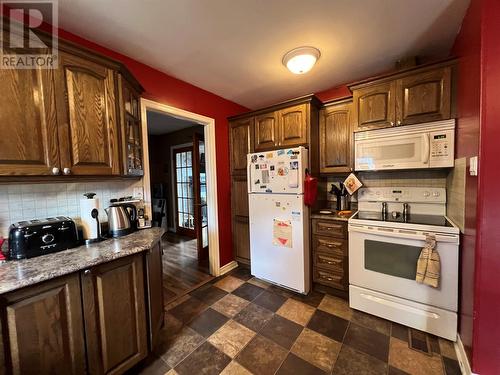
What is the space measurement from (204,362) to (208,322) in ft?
1.37

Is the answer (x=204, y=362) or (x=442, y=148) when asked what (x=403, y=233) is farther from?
(x=204, y=362)

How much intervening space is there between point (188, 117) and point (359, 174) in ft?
7.18

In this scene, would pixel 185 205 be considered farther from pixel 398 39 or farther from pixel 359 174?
pixel 398 39

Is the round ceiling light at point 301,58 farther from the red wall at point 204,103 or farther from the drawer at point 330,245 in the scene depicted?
the drawer at point 330,245

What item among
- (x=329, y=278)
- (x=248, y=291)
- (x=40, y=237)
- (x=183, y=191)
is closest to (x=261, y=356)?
(x=248, y=291)

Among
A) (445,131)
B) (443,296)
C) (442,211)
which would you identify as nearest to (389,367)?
(443,296)

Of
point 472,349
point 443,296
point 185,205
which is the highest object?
point 185,205

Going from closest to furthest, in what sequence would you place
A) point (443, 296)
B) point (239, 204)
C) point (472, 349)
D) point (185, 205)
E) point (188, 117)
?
1. point (472, 349)
2. point (443, 296)
3. point (188, 117)
4. point (239, 204)
5. point (185, 205)

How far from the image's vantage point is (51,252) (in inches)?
50.6

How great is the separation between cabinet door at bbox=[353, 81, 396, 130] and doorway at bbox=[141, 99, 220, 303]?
1769mm

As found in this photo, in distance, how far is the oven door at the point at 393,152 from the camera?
72.4 inches

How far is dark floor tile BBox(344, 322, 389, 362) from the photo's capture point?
153cm

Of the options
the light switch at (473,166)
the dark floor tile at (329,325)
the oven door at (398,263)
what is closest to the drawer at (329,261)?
the oven door at (398,263)

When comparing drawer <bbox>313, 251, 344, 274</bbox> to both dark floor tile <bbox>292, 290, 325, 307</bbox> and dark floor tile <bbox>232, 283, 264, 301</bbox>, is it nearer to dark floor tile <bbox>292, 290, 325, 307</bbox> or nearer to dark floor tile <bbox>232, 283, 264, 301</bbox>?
dark floor tile <bbox>292, 290, 325, 307</bbox>
